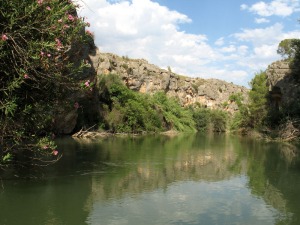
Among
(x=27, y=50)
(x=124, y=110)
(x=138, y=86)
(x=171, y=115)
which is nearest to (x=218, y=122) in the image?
(x=138, y=86)

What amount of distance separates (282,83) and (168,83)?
146ft

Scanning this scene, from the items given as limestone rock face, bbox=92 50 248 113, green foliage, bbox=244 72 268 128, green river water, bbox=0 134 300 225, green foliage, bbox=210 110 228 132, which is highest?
limestone rock face, bbox=92 50 248 113

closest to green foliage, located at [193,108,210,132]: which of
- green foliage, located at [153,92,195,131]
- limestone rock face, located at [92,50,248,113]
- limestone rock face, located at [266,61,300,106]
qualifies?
green foliage, located at [153,92,195,131]

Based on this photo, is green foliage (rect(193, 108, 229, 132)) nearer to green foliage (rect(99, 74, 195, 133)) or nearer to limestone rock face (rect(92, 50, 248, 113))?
limestone rock face (rect(92, 50, 248, 113))

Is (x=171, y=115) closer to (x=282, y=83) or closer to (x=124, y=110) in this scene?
(x=124, y=110)

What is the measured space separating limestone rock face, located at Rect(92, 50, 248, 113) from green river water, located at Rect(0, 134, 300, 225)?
4556 cm

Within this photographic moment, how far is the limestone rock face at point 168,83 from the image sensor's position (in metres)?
73.2

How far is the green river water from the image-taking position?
10625 mm

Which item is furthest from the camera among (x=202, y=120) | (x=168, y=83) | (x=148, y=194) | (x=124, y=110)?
(x=168, y=83)

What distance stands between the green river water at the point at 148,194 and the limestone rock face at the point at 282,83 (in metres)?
30.8

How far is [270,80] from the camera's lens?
5644cm

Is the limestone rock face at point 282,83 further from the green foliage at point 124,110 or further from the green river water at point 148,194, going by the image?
the green river water at point 148,194

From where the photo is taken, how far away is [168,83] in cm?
9444

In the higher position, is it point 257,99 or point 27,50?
point 257,99
